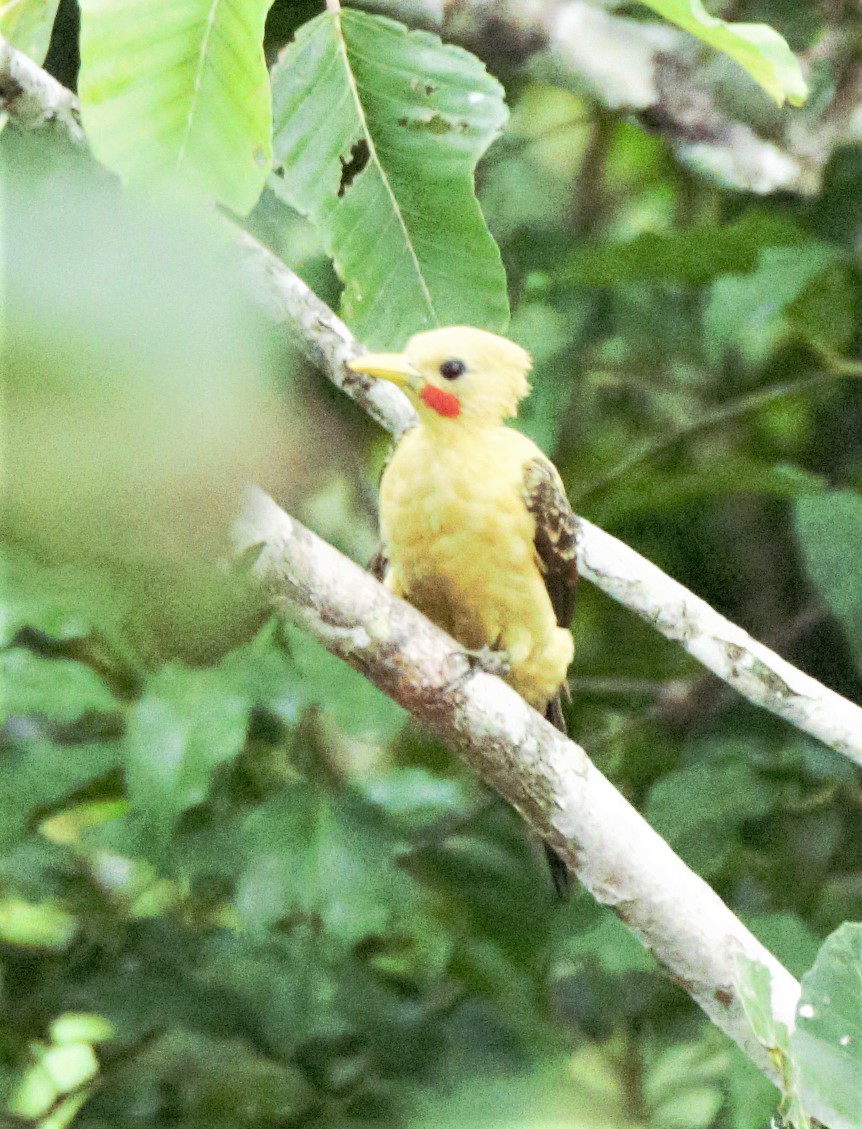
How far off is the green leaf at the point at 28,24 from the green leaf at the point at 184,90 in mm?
50

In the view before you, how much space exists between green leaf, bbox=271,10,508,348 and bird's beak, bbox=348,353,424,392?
0.02 meters

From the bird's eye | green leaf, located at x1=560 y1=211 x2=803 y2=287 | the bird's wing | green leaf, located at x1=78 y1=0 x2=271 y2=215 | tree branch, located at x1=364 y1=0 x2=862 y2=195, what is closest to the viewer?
green leaf, located at x1=78 y1=0 x2=271 y2=215

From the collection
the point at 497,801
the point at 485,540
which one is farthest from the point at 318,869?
the point at 485,540

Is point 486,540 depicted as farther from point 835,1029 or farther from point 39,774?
point 39,774

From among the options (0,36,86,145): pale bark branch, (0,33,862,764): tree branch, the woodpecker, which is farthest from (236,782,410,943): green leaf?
(0,36,86,145): pale bark branch

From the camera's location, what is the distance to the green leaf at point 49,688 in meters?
0.97

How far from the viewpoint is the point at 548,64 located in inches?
35.9

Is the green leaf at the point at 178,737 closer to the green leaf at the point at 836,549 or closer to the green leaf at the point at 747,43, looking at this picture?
the green leaf at the point at 836,549

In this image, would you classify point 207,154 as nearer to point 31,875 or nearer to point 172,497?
point 172,497

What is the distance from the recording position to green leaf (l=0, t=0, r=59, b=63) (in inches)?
17.5

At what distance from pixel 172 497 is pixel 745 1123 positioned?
718 mm

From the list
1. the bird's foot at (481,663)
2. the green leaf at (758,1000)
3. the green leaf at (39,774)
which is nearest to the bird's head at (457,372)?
the bird's foot at (481,663)

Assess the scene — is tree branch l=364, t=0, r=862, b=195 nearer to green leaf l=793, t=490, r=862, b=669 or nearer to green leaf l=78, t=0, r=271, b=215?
green leaf l=793, t=490, r=862, b=669

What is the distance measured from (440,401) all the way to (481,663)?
0.12 m
